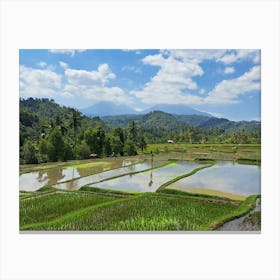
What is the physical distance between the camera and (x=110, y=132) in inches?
177

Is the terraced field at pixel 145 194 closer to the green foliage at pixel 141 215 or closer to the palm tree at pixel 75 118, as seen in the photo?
the green foliage at pixel 141 215

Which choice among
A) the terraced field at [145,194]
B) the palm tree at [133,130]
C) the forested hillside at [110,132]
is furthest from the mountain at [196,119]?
the palm tree at [133,130]

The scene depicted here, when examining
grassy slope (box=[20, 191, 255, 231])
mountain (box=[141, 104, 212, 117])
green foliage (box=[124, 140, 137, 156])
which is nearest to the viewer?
grassy slope (box=[20, 191, 255, 231])

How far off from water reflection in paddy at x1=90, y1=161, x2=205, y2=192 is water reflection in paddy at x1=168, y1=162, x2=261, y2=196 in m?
0.13

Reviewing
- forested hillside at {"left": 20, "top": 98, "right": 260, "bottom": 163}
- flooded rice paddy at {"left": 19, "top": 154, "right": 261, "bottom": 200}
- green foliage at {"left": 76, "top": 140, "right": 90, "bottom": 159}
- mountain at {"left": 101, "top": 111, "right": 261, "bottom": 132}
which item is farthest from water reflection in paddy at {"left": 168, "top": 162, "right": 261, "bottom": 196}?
green foliage at {"left": 76, "top": 140, "right": 90, "bottom": 159}

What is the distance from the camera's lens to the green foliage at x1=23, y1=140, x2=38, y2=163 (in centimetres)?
425

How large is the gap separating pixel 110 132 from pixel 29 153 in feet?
3.20

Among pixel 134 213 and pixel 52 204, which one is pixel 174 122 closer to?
pixel 134 213

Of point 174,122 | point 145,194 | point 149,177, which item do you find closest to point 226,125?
point 174,122

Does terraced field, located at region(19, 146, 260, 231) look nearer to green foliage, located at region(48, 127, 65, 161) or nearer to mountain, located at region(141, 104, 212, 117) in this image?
green foliage, located at region(48, 127, 65, 161)

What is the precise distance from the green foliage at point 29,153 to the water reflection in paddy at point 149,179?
2.47 feet

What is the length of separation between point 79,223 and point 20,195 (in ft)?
2.45
